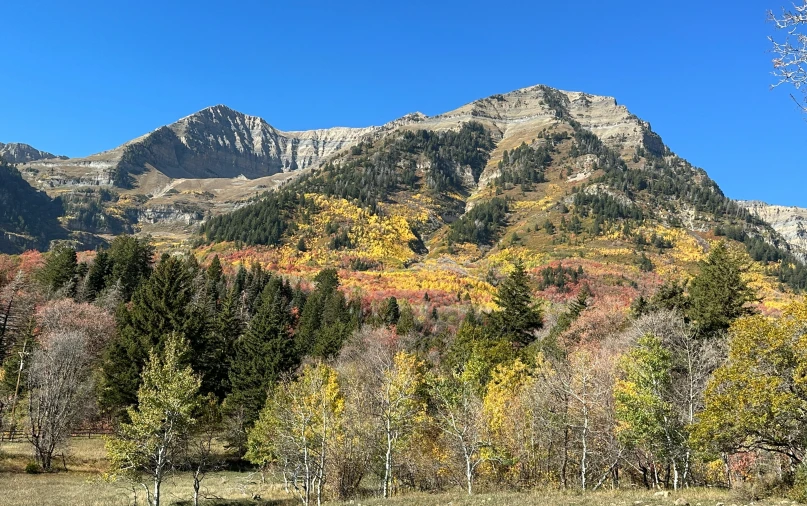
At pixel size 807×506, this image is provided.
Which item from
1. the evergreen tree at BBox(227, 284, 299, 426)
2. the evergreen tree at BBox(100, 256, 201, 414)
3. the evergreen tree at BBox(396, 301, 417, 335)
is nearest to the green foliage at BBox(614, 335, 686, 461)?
the evergreen tree at BBox(227, 284, 299, 426)

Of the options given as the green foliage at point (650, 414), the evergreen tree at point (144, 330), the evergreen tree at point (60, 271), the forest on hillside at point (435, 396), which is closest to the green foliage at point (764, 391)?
the forest on hillside at point (435, 396)

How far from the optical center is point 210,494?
110ft

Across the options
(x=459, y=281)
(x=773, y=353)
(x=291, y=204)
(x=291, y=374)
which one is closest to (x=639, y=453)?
(x=773, y=353)

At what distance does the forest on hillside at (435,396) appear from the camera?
1894 cm

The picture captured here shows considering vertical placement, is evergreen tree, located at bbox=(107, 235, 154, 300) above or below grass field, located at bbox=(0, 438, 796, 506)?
above

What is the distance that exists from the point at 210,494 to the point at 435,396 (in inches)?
683

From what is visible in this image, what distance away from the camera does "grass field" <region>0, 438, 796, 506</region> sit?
18.8 meters

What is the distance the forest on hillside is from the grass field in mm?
1501

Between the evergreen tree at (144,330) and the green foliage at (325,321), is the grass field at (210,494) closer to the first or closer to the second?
the evergreen tree at (144,330)

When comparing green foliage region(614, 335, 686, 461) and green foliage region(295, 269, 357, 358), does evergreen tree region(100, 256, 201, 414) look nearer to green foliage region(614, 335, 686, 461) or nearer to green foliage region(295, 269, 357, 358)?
green foliage region(295, 269, 357, 358)

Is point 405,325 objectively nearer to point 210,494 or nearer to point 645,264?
point 210,494

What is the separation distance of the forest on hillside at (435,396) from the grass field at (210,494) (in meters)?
1.50

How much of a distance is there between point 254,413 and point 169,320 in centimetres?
1299

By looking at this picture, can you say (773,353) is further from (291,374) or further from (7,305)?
(7,305)
